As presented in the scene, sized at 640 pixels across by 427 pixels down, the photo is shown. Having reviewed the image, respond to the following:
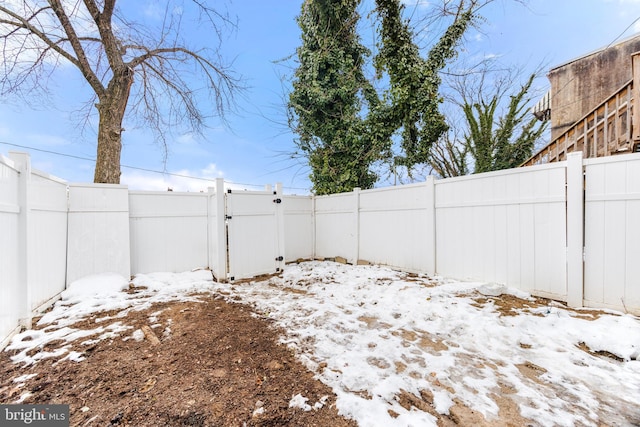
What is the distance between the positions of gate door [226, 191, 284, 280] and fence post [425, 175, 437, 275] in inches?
114

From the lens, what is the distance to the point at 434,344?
2.39m

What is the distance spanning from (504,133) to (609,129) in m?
4.82

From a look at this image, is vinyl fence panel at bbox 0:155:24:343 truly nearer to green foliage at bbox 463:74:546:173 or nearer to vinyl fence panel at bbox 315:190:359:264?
vinyl fence panel at bbox 315:190:359:264

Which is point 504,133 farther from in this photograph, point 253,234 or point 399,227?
point 253,234

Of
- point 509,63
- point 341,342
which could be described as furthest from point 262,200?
point 509,63

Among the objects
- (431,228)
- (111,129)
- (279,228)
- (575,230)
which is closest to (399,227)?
(431,228)

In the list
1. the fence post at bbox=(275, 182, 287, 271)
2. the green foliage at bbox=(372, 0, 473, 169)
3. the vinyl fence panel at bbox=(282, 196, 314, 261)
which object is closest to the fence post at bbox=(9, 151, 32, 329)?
the fence post at bbox=(275, 182, 287, 271)

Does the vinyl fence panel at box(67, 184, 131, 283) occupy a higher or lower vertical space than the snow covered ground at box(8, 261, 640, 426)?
higher

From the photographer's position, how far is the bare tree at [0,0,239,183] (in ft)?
17.2

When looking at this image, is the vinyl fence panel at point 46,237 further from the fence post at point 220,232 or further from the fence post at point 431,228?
the fence post at point 431,228

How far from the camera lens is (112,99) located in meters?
5.43

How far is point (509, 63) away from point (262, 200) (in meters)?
9.32

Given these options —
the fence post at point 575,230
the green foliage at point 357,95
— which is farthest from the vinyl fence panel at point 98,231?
the fence post at point 575,230

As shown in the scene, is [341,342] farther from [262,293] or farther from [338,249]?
[338,249]
